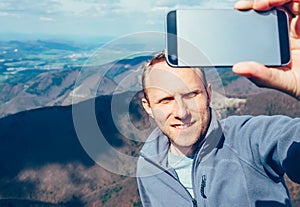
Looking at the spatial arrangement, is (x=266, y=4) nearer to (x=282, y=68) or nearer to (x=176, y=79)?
(x=282, y=68)

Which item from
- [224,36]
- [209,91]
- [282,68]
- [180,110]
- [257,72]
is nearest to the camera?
[257,72]

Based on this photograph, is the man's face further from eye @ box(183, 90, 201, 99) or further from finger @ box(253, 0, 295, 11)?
finger @ box(253, 0, 295, 11)

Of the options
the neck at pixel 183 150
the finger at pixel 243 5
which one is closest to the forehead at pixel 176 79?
the neck at pixel 183 150

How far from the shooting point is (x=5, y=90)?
3188cm

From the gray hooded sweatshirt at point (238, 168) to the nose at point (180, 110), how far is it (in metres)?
0.13

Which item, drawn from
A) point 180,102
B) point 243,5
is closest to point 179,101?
point 180,102

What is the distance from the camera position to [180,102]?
4.35 feet

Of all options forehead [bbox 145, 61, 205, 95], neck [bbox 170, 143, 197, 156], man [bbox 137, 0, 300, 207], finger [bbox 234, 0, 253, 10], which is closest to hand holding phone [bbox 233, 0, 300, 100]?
finger [bbox 234, 0, 253, 10]

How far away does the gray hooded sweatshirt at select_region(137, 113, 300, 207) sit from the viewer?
121 cm

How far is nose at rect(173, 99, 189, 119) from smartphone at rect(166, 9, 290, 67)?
0.99ft

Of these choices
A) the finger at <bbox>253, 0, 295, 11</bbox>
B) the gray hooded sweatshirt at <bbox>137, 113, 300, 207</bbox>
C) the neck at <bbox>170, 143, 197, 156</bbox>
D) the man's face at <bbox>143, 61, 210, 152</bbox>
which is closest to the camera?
the finger at <bbox>253, 0, 295, 11</bbox>

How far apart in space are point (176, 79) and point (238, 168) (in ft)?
1.24

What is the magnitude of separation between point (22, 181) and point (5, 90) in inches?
1036

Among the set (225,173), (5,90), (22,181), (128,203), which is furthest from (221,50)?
(5,90)
